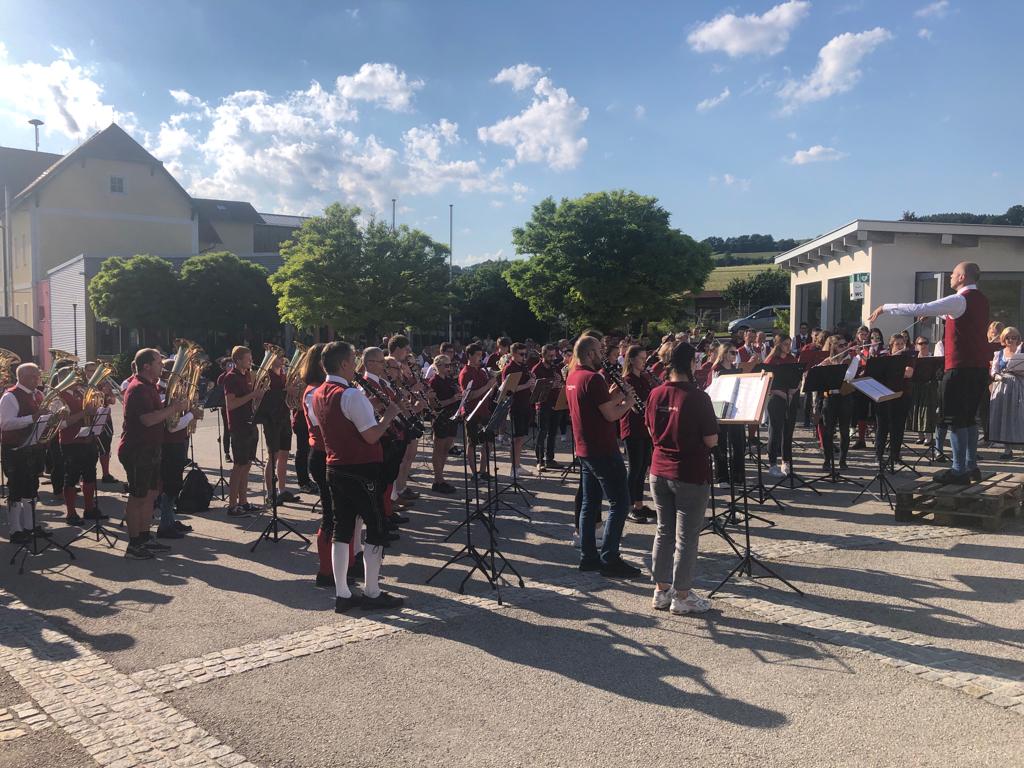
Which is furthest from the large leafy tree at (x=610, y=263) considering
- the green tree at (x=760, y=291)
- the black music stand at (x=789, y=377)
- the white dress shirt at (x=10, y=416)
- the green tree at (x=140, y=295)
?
the green tree at (x=760, y=291)

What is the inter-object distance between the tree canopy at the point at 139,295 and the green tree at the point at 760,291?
156ft

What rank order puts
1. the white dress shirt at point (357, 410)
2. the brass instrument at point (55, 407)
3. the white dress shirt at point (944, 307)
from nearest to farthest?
the white dress shirt at point (357, 410)
the white dress shirt at point (944, 307)
the brass instrument at point (55, 407)

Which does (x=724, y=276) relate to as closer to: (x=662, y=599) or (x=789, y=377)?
(x=789, y=377)

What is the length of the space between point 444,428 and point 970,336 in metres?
6.33

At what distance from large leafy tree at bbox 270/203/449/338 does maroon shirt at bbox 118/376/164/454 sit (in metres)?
23.6

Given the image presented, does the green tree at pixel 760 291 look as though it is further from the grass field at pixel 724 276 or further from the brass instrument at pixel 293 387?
the brass instrument at pixel 293 387

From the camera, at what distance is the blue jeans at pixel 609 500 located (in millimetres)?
6605

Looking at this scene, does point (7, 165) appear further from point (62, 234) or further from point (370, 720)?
point (370, 720)

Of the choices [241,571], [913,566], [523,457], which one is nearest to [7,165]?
[523,457]

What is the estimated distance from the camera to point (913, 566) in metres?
6.81

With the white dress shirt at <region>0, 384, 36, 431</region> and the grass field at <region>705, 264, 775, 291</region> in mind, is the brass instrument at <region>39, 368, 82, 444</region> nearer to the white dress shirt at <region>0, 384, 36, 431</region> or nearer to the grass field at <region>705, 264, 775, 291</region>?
the white dress shirt at <region>0, 384, 36, 431</region>

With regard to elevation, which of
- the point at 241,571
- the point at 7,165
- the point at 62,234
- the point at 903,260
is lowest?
the point at 241,571

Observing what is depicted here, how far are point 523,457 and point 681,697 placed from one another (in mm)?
9813

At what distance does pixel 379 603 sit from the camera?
19.5 ft
